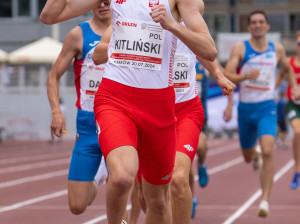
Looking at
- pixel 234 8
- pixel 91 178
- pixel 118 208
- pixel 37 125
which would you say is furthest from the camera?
pixel 234 8

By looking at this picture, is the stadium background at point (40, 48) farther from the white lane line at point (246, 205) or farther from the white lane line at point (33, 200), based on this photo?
the white lane line at point (33, 200)

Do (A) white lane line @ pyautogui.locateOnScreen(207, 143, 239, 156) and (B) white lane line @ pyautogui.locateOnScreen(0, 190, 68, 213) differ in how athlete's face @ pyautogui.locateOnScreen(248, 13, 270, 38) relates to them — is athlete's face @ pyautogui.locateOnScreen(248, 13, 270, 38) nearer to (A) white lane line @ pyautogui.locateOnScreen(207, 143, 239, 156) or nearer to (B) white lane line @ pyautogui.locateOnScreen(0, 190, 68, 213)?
(B) white lane line @ pyautogui.locateOnScreen(0, 190, 68, 213)

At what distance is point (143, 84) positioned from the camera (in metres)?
5.29

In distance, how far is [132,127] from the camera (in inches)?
205

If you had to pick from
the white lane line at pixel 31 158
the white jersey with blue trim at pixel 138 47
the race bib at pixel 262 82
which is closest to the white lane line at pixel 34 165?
the white lane line at pixel 31 158

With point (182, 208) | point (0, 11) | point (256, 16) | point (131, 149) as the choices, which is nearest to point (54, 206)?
point (256, 16)

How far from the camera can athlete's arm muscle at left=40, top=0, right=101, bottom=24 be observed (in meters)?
5.42

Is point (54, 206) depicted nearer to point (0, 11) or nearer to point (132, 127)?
point (132, 127)

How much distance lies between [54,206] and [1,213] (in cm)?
101

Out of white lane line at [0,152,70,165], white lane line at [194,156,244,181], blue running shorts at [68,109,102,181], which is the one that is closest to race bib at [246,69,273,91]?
blue running shorts at [68,109,102,181]

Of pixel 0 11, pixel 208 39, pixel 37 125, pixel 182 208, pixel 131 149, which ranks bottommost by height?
pixel 37 125

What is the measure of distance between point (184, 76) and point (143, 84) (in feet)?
6.29

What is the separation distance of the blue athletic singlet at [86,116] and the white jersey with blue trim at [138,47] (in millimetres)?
1883

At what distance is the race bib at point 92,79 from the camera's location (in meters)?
7.26
